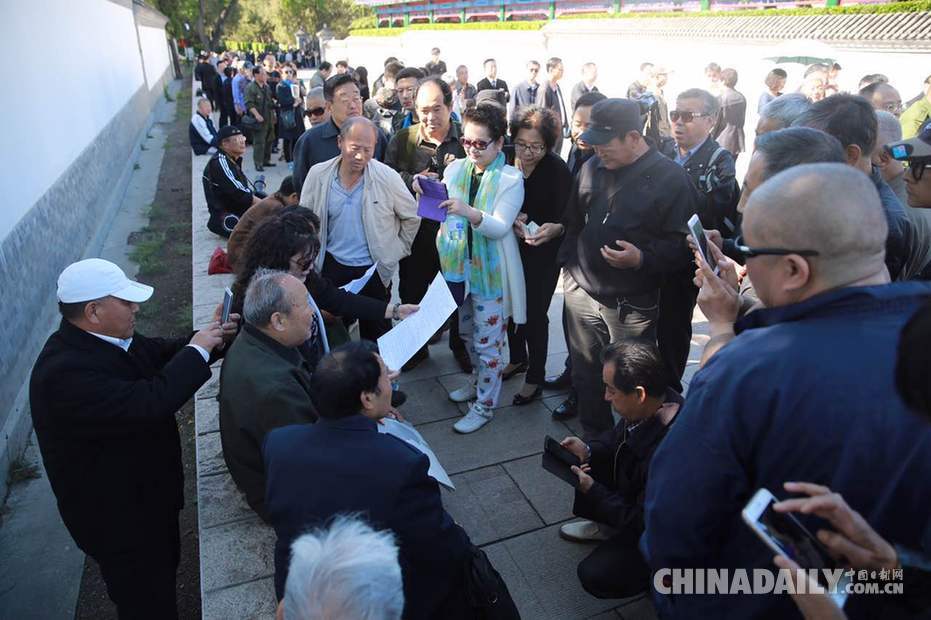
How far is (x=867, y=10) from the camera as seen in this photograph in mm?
12273

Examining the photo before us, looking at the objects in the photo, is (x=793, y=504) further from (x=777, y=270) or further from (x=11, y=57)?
(x=11, y=57)

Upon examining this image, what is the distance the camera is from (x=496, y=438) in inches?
148

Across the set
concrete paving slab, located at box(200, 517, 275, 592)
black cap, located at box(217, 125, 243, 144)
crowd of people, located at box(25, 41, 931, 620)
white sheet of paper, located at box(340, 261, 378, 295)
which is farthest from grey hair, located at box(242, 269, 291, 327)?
black cap, located at box(217, 125, 243, 144)

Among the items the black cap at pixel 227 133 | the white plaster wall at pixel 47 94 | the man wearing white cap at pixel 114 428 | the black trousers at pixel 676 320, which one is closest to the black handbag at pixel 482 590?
the man wearing white cap at pixel 114 428

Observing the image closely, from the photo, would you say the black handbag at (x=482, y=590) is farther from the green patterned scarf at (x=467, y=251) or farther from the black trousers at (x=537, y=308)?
the black trousers at (x=537, y=308)

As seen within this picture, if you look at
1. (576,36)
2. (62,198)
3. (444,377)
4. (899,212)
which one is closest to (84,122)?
(62,198)

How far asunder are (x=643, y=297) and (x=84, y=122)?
9974 mm

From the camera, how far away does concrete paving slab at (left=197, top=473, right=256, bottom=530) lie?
9.45 feet

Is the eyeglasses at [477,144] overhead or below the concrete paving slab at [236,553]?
overhead

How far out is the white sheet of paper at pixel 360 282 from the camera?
386cm

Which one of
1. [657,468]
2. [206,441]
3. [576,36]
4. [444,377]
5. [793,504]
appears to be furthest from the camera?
[576,36]

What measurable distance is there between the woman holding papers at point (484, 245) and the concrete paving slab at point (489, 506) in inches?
18.1

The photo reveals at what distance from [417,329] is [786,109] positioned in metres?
2.42

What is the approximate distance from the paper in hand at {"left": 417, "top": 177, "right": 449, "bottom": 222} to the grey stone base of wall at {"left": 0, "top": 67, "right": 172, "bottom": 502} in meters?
3.30
